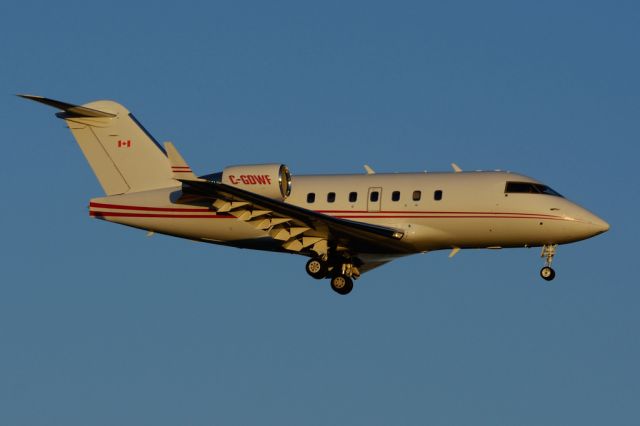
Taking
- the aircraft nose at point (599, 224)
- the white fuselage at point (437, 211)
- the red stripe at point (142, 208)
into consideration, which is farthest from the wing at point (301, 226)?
the aircraft nose at point (599, 224)

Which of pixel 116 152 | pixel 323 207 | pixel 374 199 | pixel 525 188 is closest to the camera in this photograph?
pixel 525 188

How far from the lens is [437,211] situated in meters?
33.6

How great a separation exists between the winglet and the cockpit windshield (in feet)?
28.4

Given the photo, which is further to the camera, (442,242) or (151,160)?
(151,160)

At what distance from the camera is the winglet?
33250mm

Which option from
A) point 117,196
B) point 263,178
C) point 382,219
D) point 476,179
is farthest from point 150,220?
point 476,179

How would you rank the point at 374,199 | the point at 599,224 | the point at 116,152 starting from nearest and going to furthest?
the point at 599,224 → the point at 374,199 → the point at 116,152

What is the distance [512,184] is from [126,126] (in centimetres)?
1206

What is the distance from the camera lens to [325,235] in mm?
34500

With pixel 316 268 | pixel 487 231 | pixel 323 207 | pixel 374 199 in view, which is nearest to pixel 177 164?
pixel 323 207

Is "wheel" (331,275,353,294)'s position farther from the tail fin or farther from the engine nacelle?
the tail fin

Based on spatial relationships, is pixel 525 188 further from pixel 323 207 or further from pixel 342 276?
pixel 342 276

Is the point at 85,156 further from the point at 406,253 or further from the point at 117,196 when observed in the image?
the point at 406,253

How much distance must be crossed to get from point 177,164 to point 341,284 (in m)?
6.00
